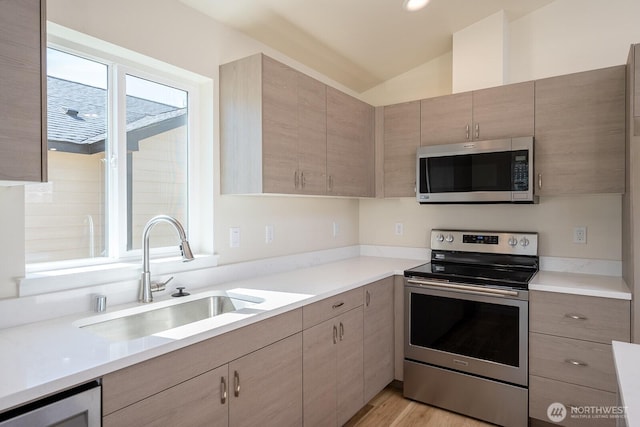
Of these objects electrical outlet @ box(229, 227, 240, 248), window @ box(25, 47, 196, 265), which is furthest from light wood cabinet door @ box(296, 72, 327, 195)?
window @ box(25, 47, 196, 265)

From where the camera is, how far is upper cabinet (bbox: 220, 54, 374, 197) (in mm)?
2066

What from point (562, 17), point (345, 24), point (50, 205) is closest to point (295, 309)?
point (50, 205)

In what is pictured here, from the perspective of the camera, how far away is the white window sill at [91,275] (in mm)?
1475

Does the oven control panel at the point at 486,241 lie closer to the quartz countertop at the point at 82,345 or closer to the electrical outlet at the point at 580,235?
the electrical outlet at the point at 580,235

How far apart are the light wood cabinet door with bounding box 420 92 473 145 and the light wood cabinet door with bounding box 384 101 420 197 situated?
0.20 feet

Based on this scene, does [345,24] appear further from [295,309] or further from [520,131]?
[295,309]

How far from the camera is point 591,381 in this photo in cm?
203

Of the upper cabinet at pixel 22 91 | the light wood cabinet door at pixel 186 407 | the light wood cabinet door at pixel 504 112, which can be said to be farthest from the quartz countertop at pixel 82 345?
the light wood cabinet door at pixel 504 112

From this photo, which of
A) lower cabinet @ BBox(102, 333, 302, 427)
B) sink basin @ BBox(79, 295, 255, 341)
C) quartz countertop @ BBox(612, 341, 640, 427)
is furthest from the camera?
sink basin @ BBox(79, 295, 255, 341)

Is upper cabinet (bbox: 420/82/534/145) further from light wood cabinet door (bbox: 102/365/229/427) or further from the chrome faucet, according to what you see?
light wood cabinet door (bbox: 102/365/229/427)

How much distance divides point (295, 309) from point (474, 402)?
4.51ft

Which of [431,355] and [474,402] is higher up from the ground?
[431,355]

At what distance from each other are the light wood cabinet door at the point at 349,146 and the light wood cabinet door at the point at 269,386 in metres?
1.17

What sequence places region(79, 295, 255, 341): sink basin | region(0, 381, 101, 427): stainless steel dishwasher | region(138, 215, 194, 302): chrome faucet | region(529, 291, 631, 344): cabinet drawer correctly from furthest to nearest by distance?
1. region(529, 291, 631, 344): cabinet drawer
2. region(138, 215, 194, 302): chrome faucet
3. region(79, 295, 255, 341): sink basin
4. region(0, 381, 101, 427): stainless steel dishwasher
